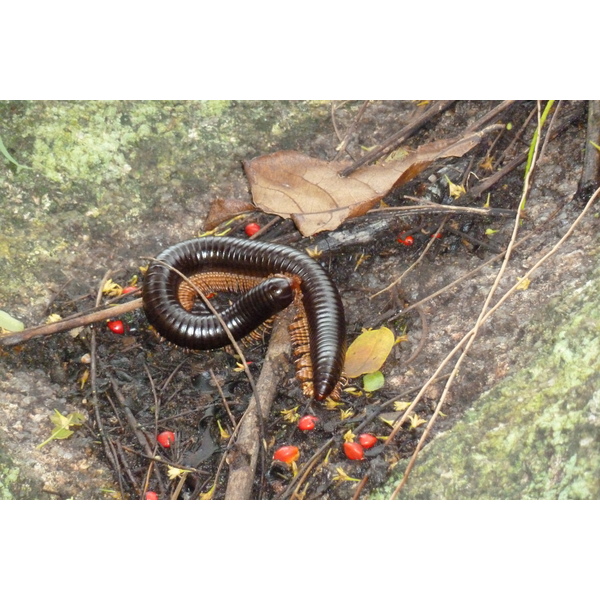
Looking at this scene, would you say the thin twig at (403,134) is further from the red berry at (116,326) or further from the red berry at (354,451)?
the red berry at (354,451)

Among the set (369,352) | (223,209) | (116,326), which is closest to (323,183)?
(223,209)

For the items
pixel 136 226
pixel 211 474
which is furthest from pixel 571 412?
pixel 136 226

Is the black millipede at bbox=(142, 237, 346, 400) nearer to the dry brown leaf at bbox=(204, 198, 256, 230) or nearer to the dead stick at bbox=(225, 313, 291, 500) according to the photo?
the dead stick at bbox=(225, 313, 291, 500)

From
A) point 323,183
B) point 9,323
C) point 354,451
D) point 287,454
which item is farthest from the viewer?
point 323,183

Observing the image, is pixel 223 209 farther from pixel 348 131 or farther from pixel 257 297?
pixel 348 131

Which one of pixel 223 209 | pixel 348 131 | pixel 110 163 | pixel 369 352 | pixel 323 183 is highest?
pixel 348 131

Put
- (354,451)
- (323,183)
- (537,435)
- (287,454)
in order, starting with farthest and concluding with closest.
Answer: (323,183) → (287,454) → (354,451) → (537,435)

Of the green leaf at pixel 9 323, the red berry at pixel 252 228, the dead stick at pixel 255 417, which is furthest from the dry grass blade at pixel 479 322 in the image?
the green leaf at pixel 9 323

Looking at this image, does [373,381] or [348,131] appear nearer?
[373,381]
